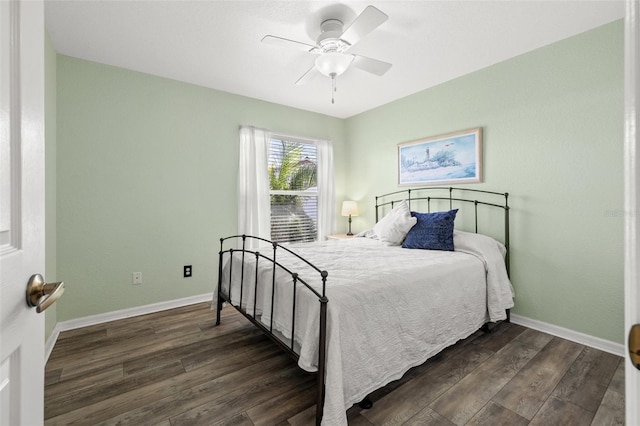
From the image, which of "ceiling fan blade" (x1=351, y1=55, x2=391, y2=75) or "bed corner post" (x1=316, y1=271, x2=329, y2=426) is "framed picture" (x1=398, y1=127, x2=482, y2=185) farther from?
"bed corner post" (x1=316, y1=271, x2=329, y2=426)

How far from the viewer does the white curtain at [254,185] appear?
3711 millimetres

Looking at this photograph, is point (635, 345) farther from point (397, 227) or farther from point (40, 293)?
point (397, 227)

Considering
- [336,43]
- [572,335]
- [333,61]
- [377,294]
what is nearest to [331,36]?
[336,43]

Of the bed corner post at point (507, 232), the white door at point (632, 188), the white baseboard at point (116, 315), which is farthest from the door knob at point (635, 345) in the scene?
the white baseboard at point (116, 315)

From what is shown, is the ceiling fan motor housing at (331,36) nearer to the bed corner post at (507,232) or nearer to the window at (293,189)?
the window at (293,189)

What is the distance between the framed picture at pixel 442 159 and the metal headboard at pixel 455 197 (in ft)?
0.34

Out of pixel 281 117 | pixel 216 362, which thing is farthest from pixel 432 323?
pixel 281 117

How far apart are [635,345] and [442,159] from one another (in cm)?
320

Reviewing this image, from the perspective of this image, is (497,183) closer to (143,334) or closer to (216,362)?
(216,362)

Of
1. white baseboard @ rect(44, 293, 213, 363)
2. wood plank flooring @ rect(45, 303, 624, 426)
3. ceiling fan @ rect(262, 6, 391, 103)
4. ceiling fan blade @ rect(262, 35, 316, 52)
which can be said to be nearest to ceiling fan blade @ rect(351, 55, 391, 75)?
ceiling fan @ rect(262, 6, 391, 103)

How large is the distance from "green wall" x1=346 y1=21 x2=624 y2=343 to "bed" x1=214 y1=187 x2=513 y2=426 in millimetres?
241

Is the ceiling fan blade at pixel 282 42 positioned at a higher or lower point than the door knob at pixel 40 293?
higher

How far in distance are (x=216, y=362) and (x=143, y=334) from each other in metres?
0.93

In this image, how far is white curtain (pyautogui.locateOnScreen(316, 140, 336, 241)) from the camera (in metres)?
4.48
